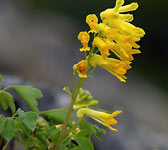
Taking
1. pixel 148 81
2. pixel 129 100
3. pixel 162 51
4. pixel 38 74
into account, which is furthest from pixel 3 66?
pixel 162 51

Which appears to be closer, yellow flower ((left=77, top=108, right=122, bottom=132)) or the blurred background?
yellow flower ((left=77, top=108, right=122, bottom=132))

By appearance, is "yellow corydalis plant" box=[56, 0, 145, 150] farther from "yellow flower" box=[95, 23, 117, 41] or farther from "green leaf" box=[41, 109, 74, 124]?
"green leaf" box=[41, 109, 74, 124]

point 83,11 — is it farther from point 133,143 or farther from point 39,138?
point 39,138

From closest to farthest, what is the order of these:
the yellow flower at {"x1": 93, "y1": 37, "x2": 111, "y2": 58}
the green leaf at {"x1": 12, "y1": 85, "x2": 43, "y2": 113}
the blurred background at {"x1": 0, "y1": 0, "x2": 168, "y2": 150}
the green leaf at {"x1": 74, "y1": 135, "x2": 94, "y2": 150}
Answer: the yellow flower at {"x1": 93, "y1": 37, "x2": 111, "y2": 58} → the green leaf at {"x1": 74, "y1": 135, "x2": 94, "y2": 150} → the green leaf at {"x1": 12, "y1": 85, "x2": 43, "y2": 113} → the blurred background at {"x1": 0, "y1": 0, "x2": 168, "y2": 150}

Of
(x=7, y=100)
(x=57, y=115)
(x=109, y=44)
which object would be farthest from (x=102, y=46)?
(x=7, y=100)

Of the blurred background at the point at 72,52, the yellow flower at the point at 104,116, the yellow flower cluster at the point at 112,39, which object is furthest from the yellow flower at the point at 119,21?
the blurred background at the point at 72,52

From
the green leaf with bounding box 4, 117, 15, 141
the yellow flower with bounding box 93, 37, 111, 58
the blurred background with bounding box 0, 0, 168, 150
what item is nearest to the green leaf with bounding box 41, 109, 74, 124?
the green leaf with bounding box 4, 117, 15, 141

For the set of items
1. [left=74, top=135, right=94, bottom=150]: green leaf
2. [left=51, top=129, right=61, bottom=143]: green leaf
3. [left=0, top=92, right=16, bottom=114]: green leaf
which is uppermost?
[left=0, top=92, right=16, bottom=114]: green leaf

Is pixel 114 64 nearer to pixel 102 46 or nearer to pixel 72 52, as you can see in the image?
pixel 102 46
